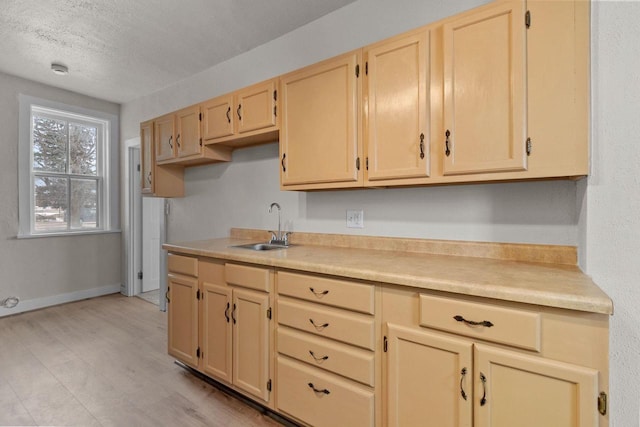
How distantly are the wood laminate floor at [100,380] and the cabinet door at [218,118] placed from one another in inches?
74.9

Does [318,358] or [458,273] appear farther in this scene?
[318,358]

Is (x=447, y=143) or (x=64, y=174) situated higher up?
(x=64, y=174)

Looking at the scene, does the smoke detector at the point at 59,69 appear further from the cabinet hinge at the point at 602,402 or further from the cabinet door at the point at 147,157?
Result: the cabinet hinge at the point at 602,402

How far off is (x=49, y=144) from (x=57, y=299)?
192 cm

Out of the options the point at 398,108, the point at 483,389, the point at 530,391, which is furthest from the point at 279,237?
the point at 530,391

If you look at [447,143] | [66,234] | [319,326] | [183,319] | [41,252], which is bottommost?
[183,319]

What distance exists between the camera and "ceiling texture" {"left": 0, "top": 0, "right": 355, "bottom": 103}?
2.32 metres

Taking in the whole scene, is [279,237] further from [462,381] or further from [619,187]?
[619,187]

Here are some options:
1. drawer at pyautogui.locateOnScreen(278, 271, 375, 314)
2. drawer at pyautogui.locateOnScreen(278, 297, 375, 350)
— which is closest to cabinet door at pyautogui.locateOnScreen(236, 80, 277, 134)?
drawer at pyautogui.locateOnScreen(278, 271, 375, 314)

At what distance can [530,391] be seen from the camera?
1093mm

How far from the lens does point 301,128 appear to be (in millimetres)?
2111

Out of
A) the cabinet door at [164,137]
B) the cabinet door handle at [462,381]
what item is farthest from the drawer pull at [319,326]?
the cabinet door at [164,137]

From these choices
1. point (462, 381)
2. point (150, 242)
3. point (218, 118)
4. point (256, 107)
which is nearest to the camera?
point (462, 381)

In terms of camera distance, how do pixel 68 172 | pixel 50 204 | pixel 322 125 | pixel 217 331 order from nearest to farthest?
pixel 322 125 < pixel 217 331 < pixel 50 204 < pixel 68 172
